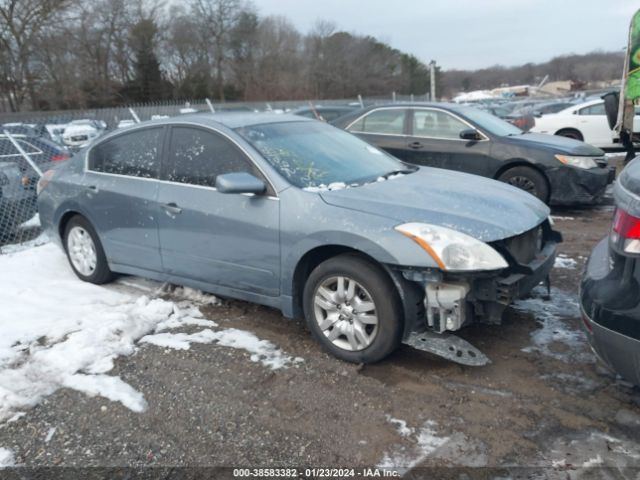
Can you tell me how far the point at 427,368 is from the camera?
3480mm

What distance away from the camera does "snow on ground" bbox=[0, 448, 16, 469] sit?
2.75 metres

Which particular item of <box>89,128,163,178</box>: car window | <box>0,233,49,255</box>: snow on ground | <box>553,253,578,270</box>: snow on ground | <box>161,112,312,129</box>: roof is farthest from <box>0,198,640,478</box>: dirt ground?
<box>0,233,49,255</box>: snow on ground

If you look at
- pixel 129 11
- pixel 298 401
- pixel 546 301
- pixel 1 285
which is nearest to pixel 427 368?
pixel 298 401

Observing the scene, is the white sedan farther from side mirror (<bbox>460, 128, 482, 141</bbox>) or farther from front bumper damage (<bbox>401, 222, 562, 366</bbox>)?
front bumper damage (<bbox>401, 222, 562, 366</bbox>)

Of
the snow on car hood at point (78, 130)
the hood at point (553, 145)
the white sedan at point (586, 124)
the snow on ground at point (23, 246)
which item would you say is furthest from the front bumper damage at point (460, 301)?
the snow on car hood at point (78, 130)

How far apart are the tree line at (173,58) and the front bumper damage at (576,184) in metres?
43.0

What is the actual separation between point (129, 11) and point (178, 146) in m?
59.2

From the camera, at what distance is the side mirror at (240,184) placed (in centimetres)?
362

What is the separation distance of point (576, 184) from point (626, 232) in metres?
5.19

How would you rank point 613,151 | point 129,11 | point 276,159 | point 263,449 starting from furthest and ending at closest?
1. point 129,11
2. point 613,151
3. point 276,159
4. point 263,449

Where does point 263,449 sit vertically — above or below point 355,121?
below

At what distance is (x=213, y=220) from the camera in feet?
13.2

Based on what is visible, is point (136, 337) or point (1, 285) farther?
point (1, 285)

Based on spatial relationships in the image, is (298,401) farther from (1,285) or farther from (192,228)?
(1,285)
